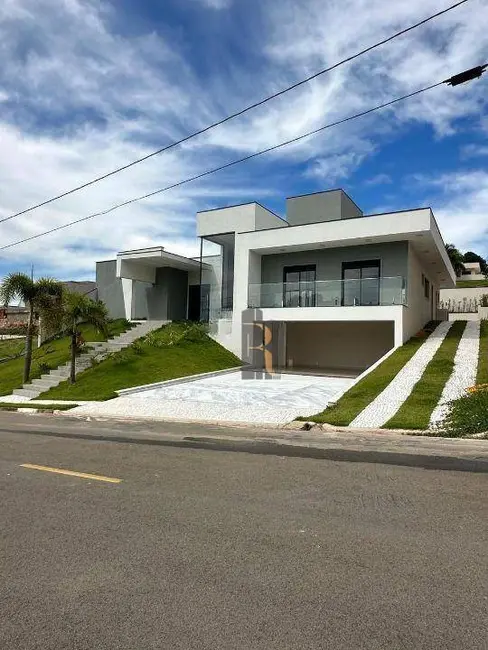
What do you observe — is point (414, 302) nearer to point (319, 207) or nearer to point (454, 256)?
point (319, 207)

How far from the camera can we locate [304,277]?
83.0 ft

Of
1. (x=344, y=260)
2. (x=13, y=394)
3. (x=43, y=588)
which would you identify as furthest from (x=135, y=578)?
(x=344, y=260)

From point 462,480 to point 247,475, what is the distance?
282 cm

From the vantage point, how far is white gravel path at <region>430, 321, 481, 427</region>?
11209 mm

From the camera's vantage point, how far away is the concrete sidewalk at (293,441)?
25.1 ft

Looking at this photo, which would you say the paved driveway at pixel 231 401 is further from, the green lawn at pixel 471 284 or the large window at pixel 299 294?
the green lawn at pixel 471 284

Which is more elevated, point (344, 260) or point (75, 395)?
point (344, 260)

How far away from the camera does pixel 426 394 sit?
1287cm

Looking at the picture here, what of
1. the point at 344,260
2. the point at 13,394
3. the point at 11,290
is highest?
the point at 344,260

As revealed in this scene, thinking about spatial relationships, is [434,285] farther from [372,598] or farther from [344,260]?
[372,598]

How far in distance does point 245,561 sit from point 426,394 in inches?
405

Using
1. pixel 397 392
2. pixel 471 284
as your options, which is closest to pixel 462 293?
pixel 471 284

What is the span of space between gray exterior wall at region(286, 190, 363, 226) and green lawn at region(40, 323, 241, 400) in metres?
9.38

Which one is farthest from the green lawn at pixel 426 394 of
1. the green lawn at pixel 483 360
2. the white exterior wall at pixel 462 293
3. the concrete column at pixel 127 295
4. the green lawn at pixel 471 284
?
the green lawn at pixel 471 284
